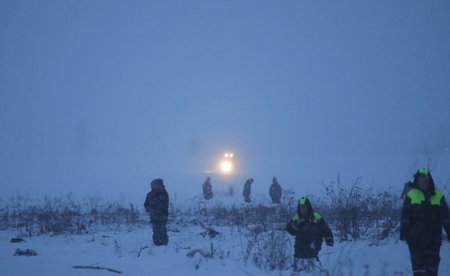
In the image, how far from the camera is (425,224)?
5.88 metres

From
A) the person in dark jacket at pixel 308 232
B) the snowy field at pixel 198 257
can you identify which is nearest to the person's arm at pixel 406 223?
the snowy field at pixel 198 257

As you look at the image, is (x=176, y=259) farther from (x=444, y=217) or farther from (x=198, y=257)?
(x=444, y=217)

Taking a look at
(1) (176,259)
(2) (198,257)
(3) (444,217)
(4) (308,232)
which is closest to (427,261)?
(3) (444,217)

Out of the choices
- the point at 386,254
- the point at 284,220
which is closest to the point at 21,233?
the point at 284,220

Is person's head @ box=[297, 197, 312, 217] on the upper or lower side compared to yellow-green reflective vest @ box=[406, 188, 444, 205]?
lower

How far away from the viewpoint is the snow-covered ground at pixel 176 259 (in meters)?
7.03

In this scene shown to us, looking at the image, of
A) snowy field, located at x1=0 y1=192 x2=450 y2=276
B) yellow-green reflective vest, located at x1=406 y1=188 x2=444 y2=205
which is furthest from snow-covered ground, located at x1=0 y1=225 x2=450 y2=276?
yellow-green reflective vest, located at x1=406 y1=188 x2=444 y2=205

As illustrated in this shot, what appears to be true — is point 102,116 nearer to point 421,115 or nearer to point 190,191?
point 421,115

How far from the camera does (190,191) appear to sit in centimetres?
3200

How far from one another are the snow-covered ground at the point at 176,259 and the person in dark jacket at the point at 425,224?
0.86 metres

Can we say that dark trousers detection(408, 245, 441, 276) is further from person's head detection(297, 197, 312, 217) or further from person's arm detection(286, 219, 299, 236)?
person's arm detection(286, 219, 299, 236)

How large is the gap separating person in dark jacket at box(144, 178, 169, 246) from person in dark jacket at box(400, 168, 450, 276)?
6421 mm

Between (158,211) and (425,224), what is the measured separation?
679 centimetres

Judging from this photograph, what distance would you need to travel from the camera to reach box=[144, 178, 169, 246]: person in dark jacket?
10.5 metres
